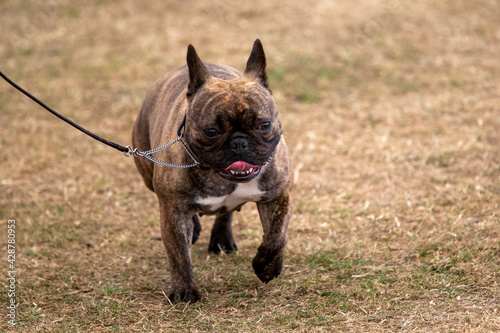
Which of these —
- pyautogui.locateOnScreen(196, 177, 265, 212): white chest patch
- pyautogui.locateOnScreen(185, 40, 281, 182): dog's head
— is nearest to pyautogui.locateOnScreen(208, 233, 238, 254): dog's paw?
pyautogui.locateOnScreen(196, 177, 265, 212): white chest patch

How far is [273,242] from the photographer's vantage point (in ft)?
15.2

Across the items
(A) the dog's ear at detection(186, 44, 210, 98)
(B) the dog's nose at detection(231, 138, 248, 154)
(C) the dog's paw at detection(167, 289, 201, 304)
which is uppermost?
(A) the dog's ear at detection(186, 44, 210, 98)

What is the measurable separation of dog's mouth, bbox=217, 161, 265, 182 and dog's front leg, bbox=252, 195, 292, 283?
0.54 m

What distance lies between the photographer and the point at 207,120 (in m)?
4.20

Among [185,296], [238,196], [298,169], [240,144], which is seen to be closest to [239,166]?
[240,144]

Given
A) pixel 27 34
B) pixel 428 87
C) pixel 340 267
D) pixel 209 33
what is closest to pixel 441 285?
pixel 340 267

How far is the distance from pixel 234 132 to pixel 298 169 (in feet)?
10.9

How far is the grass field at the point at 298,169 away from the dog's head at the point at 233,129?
105 cm

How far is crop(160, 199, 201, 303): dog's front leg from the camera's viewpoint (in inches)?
181

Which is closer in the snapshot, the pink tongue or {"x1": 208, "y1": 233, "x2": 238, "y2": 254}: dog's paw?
the pink tongue

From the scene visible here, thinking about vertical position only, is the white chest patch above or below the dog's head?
below

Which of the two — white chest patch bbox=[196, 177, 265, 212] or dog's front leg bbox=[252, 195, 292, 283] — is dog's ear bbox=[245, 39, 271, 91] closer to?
white chest patch bbox=[196, 177, 265, 212]

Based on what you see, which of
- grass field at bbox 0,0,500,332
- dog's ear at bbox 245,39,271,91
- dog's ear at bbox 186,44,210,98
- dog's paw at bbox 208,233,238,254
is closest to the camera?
dog's ear at bbox 186,44,210,98

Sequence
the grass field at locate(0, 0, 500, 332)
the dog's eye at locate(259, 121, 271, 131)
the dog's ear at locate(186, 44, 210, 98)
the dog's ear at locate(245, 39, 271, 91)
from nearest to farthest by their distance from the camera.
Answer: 1. the dog's eye at locate(259, 121, 271, 131)
2. the dog's ear at locate(186, 44, 210, 98)
3. the dog's ear at locate(245, 39, 271, 91)
4. the grass field at locate(0, 0, 500, 332)
